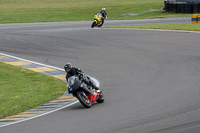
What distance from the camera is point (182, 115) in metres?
8.96

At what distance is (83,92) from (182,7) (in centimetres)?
3634

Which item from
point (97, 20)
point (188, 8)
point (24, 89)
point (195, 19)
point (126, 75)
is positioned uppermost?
point (24, 89)

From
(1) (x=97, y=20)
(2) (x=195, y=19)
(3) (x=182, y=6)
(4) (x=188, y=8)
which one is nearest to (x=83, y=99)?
(1) (x=97, y=20)

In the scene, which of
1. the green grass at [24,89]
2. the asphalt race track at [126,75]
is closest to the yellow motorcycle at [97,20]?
the asphalt race track at [126,75]

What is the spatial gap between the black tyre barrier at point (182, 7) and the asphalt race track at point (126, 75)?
17.9 m

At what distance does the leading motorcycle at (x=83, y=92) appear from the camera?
10.6 m

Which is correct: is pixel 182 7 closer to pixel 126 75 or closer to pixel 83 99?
pixel 126 75

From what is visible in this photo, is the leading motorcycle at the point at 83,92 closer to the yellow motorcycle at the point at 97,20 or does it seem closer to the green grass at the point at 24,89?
the green grass at the point at 24,89

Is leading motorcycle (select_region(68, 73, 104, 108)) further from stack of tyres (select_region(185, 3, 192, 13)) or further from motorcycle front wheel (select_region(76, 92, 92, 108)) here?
stack of tyres (select_region(185, 3, 192, 13))

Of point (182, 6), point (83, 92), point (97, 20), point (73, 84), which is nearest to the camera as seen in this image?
point (73, 84)

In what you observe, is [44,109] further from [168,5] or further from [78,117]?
[168,5]

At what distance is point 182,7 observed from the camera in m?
45.3

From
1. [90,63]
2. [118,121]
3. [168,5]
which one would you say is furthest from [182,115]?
[168,5]

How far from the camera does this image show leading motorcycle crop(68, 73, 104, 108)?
10.6 meters
